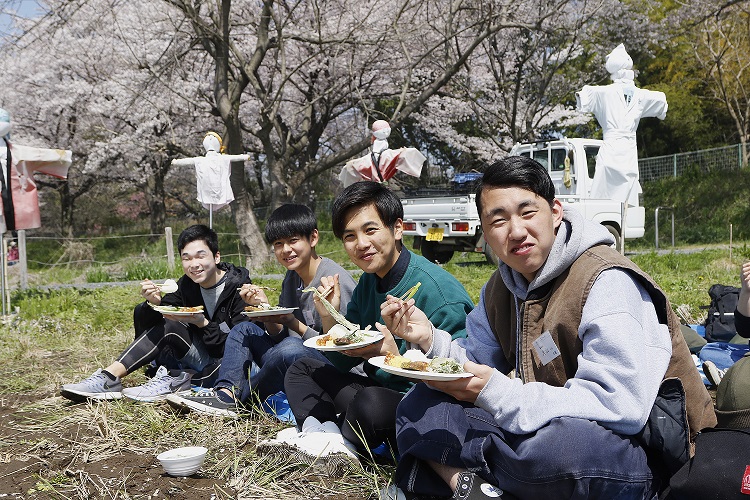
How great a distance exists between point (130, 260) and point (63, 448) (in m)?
10.7

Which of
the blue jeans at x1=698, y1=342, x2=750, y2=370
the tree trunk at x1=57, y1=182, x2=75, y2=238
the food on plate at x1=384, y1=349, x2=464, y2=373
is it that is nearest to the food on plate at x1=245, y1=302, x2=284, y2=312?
the food on plate at x1=384, y1=349, x2=464, y2=373

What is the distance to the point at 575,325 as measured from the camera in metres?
1.84

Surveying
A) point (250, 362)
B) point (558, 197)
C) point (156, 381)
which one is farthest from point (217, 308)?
point (558, 197)

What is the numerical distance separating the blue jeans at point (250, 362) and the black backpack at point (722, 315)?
8.71ft

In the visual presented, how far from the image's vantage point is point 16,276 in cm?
1113

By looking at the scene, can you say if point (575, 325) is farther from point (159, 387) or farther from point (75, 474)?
point (159, 387)

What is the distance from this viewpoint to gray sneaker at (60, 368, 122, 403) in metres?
3.49

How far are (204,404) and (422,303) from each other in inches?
50.6

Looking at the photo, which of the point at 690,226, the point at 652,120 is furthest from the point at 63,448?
the point at 652,120

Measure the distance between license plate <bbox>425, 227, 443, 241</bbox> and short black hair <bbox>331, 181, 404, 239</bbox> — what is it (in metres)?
7.74

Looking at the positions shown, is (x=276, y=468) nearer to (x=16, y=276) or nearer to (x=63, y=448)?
(x=63, y=448)

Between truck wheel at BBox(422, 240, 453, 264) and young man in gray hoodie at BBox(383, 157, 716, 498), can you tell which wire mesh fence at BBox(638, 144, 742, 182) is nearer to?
truck wheel at BBox(422, 240, 453, 264)

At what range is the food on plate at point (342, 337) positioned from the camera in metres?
2.43

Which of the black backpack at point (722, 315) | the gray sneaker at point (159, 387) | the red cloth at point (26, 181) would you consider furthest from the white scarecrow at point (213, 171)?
the black backpack at point (722, 315)
